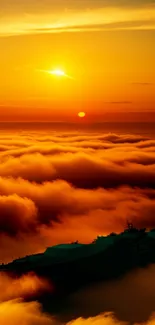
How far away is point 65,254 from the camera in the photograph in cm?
805

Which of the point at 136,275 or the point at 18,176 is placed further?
the point at 18,176

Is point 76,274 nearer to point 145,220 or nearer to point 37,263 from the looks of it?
point 37,263

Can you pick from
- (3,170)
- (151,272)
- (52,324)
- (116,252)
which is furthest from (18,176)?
(52,324)

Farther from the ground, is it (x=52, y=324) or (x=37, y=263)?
(x=37, y=263)

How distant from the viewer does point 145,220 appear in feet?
22.9

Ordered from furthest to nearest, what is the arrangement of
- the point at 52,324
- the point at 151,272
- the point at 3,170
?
1. the point at 3,170
2. the point at 151,272
3. the point at 52,324

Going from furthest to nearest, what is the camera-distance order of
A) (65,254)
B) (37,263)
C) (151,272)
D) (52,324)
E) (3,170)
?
(3,170) < (65,254) < (37,263) < (151,272) < (52,324)

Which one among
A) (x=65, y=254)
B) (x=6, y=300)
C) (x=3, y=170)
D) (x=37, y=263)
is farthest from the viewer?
(x=3, y=170)

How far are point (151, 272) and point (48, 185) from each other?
277cm

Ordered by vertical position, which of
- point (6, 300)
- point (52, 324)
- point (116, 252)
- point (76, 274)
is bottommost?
point (52, 324)

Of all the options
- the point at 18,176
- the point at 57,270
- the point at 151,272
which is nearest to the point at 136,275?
the point at 151,272

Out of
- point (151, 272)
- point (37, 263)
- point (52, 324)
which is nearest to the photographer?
point (52, 324)

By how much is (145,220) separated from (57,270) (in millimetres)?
1976

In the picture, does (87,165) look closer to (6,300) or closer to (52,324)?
(6,300)
